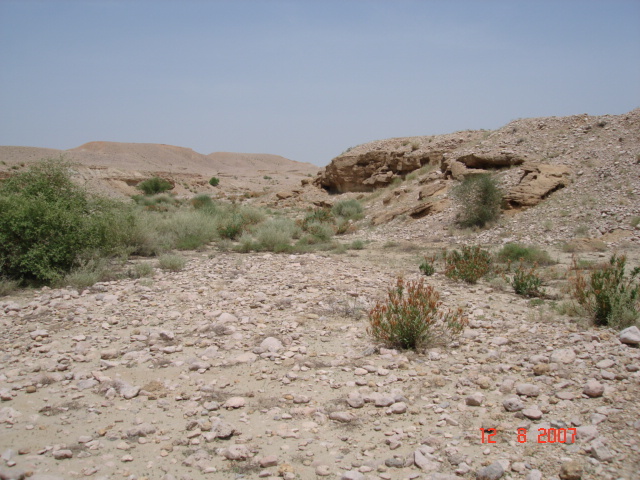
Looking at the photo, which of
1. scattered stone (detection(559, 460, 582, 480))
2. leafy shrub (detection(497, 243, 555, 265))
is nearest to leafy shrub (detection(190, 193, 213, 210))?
leafy shrub (detection(497, 243, 555, 265))

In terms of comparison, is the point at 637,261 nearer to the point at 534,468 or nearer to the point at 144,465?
the point at 534,468

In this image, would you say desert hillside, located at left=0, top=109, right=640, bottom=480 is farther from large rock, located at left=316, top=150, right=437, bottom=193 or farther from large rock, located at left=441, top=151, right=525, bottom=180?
large rock, located at left=316, top=150, right=437, bottom=193

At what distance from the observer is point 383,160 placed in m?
23.2

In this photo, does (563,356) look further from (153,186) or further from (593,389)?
(153,186)

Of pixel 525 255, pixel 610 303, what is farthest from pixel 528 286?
pixel 525 255

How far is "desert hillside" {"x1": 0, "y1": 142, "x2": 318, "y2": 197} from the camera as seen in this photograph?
108ft

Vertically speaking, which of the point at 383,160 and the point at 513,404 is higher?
the point at 383,160

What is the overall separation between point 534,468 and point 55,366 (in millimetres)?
4206

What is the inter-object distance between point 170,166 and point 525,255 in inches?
2708

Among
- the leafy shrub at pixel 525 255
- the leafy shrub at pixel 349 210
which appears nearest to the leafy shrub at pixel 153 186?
the leafy shrub at pixel 349 210

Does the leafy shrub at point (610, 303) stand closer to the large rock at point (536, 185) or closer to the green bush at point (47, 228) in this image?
the green bush at point (47, 228)

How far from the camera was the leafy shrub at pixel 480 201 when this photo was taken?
13461mm
